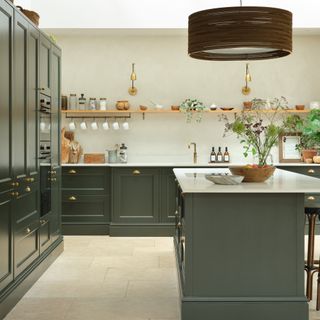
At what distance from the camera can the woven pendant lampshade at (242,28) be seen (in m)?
3.87

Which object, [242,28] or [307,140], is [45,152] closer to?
[242,28]

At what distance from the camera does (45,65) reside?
5379 mm

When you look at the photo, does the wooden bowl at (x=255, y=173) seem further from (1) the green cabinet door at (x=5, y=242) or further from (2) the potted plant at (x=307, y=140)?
(2) the potted plant at (x=307, y=140)

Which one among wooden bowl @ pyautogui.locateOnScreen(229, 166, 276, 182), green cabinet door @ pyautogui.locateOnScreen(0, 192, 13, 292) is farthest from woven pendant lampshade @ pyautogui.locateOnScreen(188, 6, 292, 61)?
green cabinet door @ pyautogui.locateOnScreen(0, 192, 13, 292)

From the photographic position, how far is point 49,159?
5574 millimetres

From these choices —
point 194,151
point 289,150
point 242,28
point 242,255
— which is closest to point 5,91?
point 242,28

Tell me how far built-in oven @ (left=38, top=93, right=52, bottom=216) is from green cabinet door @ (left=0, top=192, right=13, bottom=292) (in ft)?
3.60

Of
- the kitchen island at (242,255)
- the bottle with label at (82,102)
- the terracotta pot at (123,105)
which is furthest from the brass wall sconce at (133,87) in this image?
the kitchen island at (242,255)

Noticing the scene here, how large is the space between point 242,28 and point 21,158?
195 centimetres

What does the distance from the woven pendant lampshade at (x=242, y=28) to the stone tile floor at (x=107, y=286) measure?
6.32ft

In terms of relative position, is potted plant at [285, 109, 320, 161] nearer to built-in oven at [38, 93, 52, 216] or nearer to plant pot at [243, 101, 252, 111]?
plant pot at [243, 101, 252, 111]

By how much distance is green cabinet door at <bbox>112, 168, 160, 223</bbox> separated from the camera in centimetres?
727

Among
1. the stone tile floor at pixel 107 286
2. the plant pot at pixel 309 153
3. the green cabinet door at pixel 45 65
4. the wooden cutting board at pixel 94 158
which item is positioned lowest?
the stone tile floor at pixel 107 286

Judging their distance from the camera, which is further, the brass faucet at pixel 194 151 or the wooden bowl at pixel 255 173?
the brass faucet at pixel 194 151
